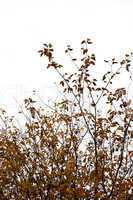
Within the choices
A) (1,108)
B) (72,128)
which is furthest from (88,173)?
(1,108)

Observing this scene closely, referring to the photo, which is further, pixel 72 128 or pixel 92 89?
pixel 72 128

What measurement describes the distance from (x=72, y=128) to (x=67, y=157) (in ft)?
3.87

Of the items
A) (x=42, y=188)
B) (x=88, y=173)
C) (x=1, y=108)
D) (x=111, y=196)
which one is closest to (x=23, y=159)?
(x=42, y=188)

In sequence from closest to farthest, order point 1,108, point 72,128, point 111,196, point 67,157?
point 111,196 < point 67,157 < point 72,128 < point 1,108

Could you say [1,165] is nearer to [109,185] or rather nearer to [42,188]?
[42,188]

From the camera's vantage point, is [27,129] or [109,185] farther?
[27,129]

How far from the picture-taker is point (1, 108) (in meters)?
13.0

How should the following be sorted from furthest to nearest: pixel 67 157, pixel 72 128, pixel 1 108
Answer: pixel 1 108
pixel 72 128
pixel 67 157

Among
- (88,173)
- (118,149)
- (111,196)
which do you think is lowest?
(111,196)

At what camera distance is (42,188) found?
1004cm

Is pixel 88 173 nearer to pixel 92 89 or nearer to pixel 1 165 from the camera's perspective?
pixel 92 89

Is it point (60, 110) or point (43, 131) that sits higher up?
point (60, 110)

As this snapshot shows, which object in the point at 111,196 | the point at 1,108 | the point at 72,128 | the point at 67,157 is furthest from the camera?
the point at 1,108

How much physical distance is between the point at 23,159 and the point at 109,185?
2266 mm
